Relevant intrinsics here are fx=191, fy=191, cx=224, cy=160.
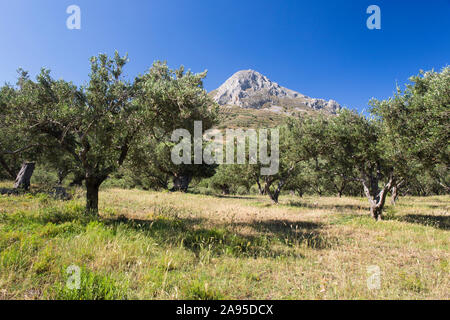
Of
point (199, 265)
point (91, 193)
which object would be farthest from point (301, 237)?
point (91, 193)

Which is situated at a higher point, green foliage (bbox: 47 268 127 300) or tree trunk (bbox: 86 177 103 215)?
tree trunk (bbox: 86 177 103 215)

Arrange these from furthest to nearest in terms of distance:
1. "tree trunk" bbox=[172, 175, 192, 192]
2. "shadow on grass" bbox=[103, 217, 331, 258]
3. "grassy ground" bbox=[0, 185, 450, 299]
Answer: "tree trunk" bbox=[172, 175, 192, 192] → "shadow on grass" bbox=[103, 217, 331, 258] → "grassy ground" bbox=[0, 185, 450, 299]

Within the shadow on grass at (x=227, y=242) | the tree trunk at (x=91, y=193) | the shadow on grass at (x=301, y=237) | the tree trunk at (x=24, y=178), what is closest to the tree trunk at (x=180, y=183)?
the tree trunk at (x=24, y=178)

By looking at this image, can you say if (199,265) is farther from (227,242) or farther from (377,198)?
(377,198)

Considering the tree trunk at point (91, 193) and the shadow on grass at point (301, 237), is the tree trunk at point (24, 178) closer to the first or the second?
the tree trunk at point (91, 193)

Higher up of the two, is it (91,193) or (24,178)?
(24,178)

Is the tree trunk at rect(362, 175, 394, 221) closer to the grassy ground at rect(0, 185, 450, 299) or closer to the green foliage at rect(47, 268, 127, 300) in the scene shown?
the grassy ground at rect(0, 185, 450, 299)

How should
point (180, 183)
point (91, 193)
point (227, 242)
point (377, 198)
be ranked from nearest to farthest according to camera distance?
point (227, 242) < point (91, 193) < point (377, 198) < point (180, 183)

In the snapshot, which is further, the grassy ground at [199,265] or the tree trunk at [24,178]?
the tree trunk at [24,178]

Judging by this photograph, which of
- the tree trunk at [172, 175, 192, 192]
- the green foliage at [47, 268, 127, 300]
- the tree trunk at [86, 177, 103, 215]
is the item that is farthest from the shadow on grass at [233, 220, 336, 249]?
the tree trunk at [172, 175, 192, 192]

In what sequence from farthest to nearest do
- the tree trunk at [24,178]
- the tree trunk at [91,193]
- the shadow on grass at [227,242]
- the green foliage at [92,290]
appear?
the tree trunk at [24,178], the tree trunk at [91,193], the shadow on grass at [227,242], the green foliage at [92,290]

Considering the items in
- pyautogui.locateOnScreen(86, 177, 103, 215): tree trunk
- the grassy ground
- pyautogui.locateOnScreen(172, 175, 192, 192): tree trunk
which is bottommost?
pyautogui.locateOnScreen(172, 175, 192, 192): tree trunk

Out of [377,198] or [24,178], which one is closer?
[377,198]
